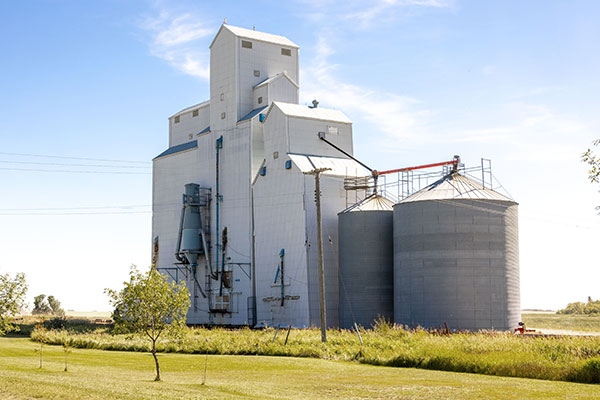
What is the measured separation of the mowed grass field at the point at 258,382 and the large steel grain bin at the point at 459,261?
1591 centimetres

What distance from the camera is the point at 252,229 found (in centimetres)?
6681

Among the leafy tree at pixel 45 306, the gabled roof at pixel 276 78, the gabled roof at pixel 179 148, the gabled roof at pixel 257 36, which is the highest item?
the gabled roof at pixel 257 36

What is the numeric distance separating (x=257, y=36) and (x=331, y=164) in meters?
17.7

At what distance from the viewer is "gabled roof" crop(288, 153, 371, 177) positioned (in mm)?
62094

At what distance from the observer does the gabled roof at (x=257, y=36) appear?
72.2 meters

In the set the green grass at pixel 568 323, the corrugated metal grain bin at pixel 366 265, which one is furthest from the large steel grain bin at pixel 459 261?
the green grass at pixel 568 323

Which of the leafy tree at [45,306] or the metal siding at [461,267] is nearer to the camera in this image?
the metal siding at [461,267]

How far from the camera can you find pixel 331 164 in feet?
211

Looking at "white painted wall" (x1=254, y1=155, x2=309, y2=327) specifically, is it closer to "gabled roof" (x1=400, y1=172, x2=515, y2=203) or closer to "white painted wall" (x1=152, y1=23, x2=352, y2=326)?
"white painted wall" (x1=152, y1=23, x2=352, y2=326)

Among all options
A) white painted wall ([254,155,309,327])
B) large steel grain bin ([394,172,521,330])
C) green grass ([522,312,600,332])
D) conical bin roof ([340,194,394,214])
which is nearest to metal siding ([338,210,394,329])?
conical bin roof ([340,194,394,214])

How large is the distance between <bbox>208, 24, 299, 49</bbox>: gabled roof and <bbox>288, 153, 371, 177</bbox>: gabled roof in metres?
15.4

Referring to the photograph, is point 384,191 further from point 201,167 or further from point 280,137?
point 201,167

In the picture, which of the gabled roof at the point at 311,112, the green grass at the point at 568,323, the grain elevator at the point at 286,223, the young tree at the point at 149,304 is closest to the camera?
the young tree at the point at 149,304

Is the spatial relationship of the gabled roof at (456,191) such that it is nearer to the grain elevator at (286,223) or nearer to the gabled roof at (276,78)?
the grain elevator at (286,223)
